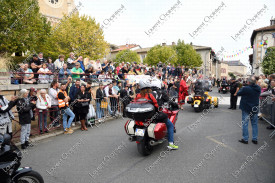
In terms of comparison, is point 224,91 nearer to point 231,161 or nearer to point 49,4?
point 231,161

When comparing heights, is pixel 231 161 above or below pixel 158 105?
→ below

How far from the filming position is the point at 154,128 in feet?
16.0

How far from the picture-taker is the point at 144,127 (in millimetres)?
4980

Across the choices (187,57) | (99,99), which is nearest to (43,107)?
(99,99)

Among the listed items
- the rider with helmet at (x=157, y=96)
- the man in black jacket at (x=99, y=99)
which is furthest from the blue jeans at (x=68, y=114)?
the rider with helmet at (x=157, y=96)

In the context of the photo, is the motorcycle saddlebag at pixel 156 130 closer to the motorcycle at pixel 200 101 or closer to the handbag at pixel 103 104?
the handbag at pixel 103 104

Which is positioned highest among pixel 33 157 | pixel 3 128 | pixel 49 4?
pixel 49 4

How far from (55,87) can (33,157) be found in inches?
128

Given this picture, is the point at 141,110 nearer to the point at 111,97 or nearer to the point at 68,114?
the point at 68,114

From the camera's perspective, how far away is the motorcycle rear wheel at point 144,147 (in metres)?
4.90

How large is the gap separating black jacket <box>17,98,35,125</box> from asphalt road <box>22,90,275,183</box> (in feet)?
2.98

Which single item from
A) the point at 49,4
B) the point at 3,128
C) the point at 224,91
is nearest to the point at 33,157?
the point at 3,128

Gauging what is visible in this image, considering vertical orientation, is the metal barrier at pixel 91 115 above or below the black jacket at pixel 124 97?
below

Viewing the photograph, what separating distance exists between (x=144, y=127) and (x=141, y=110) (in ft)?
1.89
